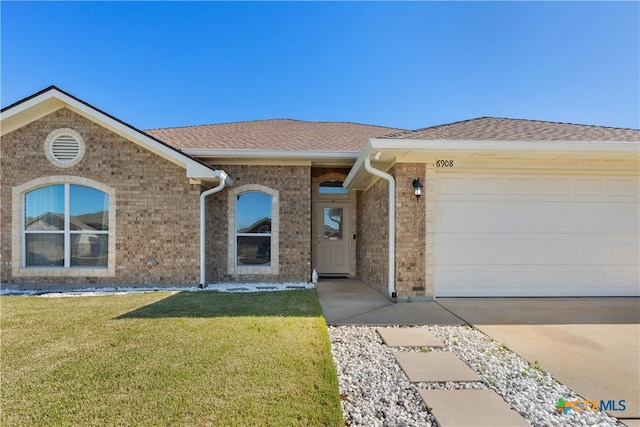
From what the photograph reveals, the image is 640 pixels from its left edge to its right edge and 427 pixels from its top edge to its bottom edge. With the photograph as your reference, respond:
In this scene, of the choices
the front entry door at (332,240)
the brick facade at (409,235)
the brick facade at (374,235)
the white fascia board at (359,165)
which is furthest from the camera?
the front entry door at (332,240)

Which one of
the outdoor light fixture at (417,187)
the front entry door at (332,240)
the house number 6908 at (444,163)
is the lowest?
the front entry door at (332,240)

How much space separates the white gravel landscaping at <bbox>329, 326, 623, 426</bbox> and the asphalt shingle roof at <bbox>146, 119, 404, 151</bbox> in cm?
560

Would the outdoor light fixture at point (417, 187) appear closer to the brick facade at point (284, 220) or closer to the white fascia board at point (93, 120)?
the brick facade at point (284, 220)

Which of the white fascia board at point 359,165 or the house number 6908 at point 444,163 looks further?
the house number 6908 at point 444,163

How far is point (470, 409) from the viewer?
92.6 inches

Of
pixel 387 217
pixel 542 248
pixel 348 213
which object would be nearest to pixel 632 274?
pixel 542 248

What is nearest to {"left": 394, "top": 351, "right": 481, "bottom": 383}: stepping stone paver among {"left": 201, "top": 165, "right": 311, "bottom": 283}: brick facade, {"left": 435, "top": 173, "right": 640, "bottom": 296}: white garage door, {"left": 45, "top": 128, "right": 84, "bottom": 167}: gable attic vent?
{"left": 435, "top": 173, "right": 640, "bottom": 296}: white garage door

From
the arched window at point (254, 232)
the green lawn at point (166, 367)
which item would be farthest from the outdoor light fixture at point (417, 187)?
the arched window at point (254, 232)

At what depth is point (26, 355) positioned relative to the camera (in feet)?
10.7

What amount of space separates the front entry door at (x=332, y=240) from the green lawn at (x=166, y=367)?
448 centimetres

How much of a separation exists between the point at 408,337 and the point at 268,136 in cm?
747

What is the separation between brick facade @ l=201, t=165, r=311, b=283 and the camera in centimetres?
803

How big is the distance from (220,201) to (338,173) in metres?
3.51

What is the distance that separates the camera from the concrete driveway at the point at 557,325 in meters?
2.82
